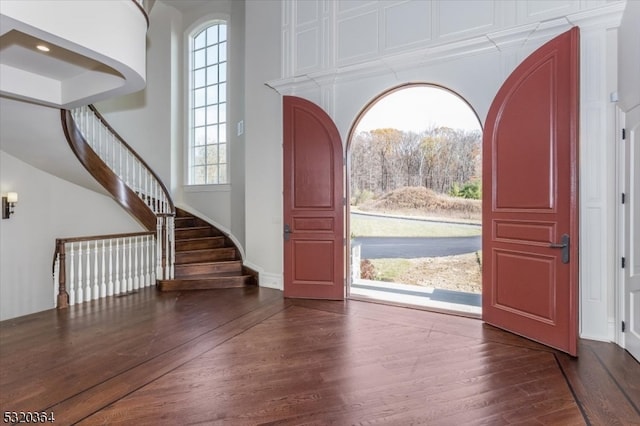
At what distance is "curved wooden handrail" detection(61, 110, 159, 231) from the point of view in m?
4.74

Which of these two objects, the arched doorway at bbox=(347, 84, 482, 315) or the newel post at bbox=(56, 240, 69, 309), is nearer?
the newel post at bbox=(56, 240, 69, 309)

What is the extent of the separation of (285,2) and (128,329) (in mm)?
4698

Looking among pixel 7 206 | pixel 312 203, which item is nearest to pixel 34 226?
pixel 7 206

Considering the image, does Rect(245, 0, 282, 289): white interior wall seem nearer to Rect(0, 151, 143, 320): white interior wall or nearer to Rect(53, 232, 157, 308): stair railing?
Rect(53, 232, 157, 308): stair railing

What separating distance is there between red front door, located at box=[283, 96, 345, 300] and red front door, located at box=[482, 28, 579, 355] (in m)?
1.80

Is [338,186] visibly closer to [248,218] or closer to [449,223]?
[248,218]

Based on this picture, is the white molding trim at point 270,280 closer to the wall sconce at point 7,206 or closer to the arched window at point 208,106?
the arched window at point 208,106

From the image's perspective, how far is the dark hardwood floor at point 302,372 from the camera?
215cm

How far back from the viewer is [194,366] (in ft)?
9.04

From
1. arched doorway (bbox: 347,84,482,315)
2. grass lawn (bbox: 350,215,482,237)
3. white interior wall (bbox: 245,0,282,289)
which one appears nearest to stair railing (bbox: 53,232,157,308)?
white interior wall (bbox: 245,0,282,289)

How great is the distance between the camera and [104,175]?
5.33 meters

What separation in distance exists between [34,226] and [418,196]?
21.9 feet

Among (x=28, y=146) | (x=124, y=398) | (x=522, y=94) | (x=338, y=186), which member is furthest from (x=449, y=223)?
(x=28, y=146)

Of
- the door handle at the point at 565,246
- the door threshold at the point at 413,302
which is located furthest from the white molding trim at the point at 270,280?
the door handle at the point at 565,246
